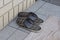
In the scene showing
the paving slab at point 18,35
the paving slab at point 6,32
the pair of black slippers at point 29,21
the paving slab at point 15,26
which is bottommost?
the paving slab at point 18,35

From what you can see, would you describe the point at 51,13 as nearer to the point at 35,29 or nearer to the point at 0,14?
the point at 35,29

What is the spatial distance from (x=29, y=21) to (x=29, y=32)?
0.47 ft

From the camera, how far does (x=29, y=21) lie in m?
2.25

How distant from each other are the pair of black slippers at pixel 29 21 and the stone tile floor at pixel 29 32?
0.05 m

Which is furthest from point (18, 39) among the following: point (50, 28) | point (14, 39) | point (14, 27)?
point (50, 28)

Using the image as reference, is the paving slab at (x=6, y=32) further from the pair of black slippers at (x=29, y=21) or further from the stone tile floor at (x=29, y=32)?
the pair of black slippers at (x=29, y=21)

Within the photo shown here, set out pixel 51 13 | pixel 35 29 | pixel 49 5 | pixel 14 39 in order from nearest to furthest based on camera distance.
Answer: pixel 14 39 → pixel 35 29 → pixel 51 13 → pixel 49 5

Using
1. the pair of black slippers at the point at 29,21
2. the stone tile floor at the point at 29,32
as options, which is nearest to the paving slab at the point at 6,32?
the stone tile floor at the point at 29,32

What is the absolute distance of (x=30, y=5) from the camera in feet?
8.80

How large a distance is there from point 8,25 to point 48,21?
48 centimetres

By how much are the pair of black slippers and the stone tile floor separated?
0.05m

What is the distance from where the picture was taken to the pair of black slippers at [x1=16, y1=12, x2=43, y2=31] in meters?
2.20

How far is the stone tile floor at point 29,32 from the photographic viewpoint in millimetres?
2082

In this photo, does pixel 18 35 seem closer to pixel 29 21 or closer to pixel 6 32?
pixel 6 32
